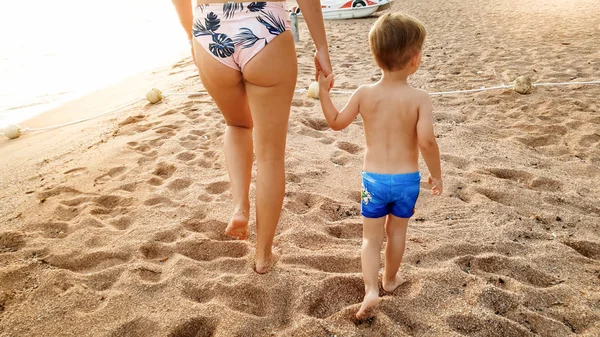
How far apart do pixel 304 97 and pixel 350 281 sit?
3.45 meters

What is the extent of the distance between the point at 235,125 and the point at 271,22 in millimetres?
651

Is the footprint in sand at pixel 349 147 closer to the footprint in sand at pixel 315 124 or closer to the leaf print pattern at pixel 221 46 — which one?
the footprint in sand at pixel 315 124

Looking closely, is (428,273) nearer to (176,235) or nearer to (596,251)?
(596,251)

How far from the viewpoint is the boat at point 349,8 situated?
11352 millimetres

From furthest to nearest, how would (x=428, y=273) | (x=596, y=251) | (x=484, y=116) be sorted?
(x=484, y=116) < (x=596, y=251) < (x=428, y=273)

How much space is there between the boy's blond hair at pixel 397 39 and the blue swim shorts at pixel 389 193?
47cm

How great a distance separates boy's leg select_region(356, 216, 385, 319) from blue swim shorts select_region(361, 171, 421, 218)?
2.0 inches

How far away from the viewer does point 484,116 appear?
4.40m

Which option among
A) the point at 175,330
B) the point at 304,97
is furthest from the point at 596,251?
the point at 304,97

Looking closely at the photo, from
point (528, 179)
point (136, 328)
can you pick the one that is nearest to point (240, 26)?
point (136, 328)

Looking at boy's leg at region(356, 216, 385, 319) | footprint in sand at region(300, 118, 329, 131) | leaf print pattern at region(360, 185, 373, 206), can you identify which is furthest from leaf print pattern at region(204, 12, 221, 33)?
footprint in sand at region(300, 118, 329, 131)

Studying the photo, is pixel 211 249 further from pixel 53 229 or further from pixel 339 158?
pixel 339 158

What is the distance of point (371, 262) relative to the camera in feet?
6.39

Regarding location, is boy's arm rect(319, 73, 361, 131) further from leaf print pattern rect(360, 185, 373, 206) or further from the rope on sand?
the rope on sand
